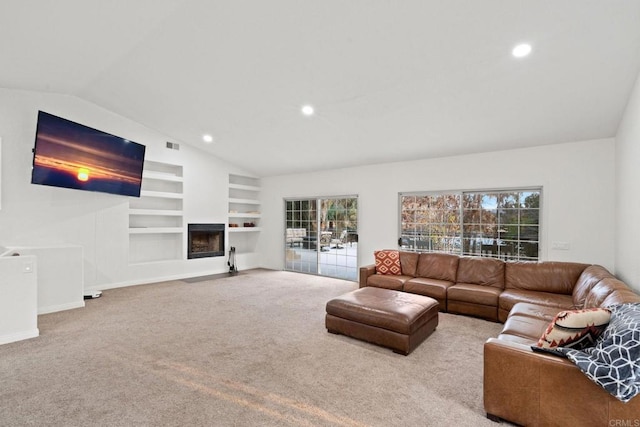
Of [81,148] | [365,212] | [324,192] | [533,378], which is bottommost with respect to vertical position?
[533,378]

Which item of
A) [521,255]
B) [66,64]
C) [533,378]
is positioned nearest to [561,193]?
[521,255]

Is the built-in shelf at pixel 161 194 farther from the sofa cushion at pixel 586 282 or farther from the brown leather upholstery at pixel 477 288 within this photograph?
the sofa cushion at pixel 586 282

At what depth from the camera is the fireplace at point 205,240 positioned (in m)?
7.00

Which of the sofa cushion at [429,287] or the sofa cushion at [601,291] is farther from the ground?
the sofa cushion at [601,291]

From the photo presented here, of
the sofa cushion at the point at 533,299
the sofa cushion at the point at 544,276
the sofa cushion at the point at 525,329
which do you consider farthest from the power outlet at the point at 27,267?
the sofa cushion at the point at 544,276

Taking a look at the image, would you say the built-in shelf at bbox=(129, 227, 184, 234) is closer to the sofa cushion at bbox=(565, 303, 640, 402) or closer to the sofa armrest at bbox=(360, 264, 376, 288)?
the sofa armrest at bbox=(360, 264, 376, 288)

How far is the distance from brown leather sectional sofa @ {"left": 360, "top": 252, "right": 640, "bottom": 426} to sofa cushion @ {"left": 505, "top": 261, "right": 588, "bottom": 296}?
0.03ft

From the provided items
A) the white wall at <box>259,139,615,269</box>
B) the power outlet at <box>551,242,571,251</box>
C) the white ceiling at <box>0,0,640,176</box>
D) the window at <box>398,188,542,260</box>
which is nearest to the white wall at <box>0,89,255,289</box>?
the white ceiling at <box>0,0,640,176</box>

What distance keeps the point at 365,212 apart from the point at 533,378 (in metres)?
4.72

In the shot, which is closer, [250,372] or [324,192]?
[250,372]

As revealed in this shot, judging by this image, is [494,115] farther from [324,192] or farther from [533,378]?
[324,192]

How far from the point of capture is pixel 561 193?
454 centimetres

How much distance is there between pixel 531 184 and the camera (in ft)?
15.6

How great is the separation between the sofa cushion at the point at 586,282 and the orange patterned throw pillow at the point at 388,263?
2357 millimetres
